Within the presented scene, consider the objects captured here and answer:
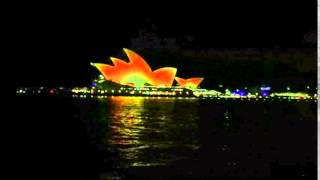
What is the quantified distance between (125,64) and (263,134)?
122 feet

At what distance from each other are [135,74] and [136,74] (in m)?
0.10

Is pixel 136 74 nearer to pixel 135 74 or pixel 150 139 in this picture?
pixel 135 74

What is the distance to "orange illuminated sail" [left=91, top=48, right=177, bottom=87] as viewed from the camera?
50156 mm

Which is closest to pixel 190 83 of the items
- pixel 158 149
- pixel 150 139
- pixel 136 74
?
pixel 136 74

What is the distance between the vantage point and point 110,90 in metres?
48.5

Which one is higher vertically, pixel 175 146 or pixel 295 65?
pixel 295 65

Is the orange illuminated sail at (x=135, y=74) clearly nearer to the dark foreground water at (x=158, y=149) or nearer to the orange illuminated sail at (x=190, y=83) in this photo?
the orange illuminated sail at (x=190, y=83)

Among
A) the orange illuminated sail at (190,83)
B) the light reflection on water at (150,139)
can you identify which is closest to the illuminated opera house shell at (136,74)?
the orange illuminated sail at (190,83)

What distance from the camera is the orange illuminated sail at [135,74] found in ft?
165

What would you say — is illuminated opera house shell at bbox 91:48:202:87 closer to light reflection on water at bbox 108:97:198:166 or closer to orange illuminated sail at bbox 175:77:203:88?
orange illuminated sail at bbox 175:77:203:88

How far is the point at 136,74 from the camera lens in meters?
51.3

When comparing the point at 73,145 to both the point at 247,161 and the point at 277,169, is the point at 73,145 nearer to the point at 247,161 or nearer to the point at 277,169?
the point at 247,161

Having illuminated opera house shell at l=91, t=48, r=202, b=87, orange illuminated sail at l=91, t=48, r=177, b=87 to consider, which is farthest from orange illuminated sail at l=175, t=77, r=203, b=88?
orange illuminated sail at l=91, t=48, r=177, b=87

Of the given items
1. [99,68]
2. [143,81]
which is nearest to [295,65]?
[143,81]
